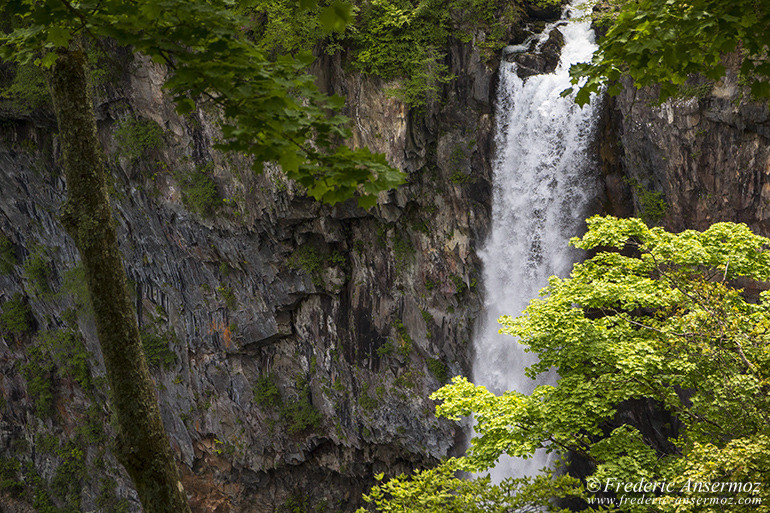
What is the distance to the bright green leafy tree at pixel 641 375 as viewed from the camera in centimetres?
646

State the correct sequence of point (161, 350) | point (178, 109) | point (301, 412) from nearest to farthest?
point (178, 109)
point (301, 412)
point (161, 350)

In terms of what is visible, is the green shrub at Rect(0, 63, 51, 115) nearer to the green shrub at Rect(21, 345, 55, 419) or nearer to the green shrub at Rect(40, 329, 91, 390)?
the green shrub at Rect(40, 329, 91, 390)

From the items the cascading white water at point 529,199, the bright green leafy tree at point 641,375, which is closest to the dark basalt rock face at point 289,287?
the cascading white water at point 529,199

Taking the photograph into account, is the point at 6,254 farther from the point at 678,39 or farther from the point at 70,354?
the point at 678,39

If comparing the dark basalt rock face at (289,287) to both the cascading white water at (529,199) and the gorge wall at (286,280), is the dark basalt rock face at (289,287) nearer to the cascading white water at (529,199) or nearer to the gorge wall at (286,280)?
the gorge wall at (286,280)

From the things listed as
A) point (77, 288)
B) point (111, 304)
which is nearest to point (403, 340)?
point (77, 288)

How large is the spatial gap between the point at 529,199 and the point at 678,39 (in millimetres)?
11996

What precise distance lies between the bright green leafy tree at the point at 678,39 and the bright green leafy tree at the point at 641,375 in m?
3.59

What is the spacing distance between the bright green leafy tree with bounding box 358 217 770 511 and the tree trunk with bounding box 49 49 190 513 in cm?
362

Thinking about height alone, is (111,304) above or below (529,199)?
above

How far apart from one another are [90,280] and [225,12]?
1.97m

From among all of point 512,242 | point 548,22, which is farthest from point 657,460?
point 548,22

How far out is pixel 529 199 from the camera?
51.5ft

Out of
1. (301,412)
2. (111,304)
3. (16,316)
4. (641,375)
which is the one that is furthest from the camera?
(16,316)
